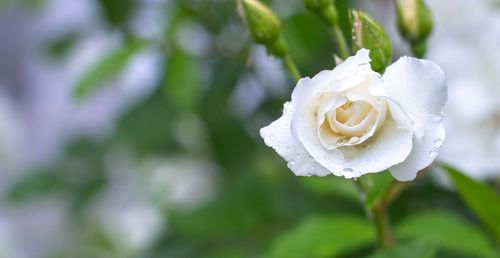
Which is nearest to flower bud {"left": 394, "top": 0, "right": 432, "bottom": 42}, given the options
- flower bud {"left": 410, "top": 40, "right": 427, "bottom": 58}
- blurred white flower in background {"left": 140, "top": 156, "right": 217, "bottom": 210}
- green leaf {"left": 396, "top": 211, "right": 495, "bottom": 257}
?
flower bud {"left": 410, "top": 40, "right": 427, "bottom": 58}

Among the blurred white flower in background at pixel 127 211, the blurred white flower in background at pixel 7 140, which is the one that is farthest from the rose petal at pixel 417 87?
the blurred white flower in background at pixel 7 140

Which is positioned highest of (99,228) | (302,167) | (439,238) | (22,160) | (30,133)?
(30,133)

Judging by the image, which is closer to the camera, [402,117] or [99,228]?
[402,117]

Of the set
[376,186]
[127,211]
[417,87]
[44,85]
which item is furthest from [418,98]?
[44,85]

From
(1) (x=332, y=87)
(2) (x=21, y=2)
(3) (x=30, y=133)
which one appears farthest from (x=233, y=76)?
(3) (x=30, y=133)

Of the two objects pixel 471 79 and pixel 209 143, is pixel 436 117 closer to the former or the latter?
pixel 471 79

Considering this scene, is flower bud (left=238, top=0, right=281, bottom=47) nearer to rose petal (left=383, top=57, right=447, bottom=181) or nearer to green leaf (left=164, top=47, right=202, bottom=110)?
rose petal (left=383, top=57, right=447, bottom=181)

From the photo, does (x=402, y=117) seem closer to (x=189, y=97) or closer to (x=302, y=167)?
(x=302, y=167)
